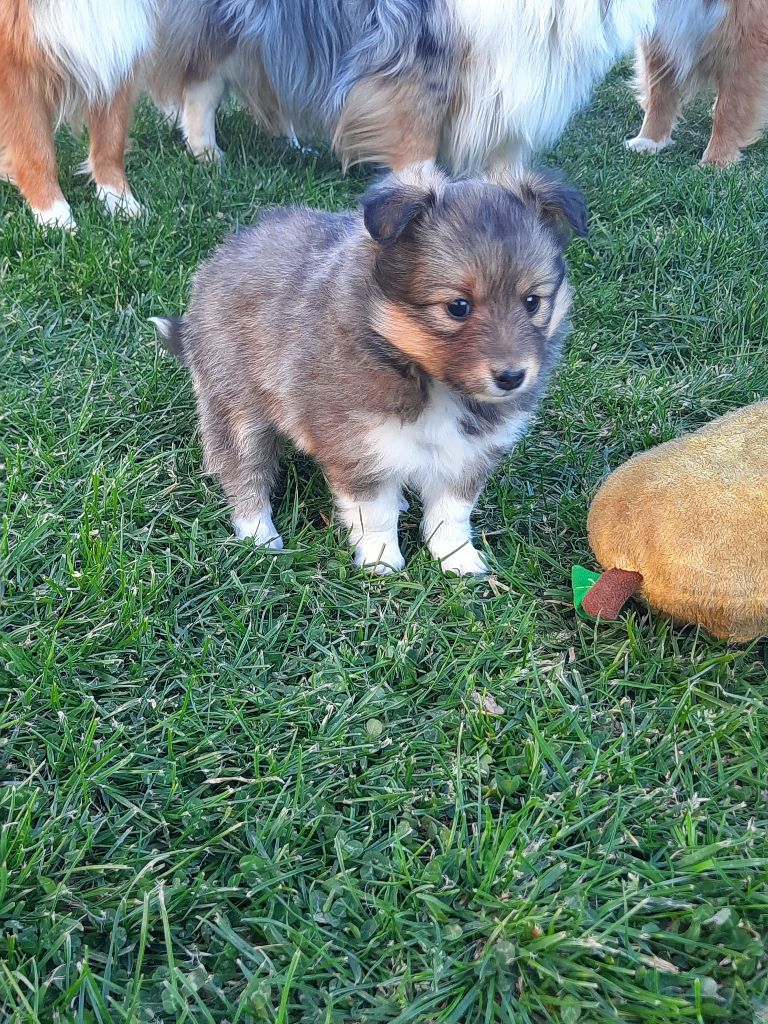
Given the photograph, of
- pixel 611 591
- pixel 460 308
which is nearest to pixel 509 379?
pixel 460 308

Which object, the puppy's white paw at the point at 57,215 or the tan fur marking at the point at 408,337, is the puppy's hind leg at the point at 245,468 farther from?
the puppy's white paw at the point at 57,215

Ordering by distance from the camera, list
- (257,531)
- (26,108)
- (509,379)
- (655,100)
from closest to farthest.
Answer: (509,379), (257,531), (26,108), (655,100)

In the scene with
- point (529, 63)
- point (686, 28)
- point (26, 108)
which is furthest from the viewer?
point (686, 28)

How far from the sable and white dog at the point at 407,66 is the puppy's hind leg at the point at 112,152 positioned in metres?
0.62

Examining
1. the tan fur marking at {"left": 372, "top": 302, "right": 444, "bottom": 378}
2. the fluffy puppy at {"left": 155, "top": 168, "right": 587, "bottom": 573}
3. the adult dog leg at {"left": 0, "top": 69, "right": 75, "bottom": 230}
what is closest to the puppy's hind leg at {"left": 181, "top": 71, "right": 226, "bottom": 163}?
the adult dog leg at {"left": 0, "top": 69, "right": 75, "bottom": 230}

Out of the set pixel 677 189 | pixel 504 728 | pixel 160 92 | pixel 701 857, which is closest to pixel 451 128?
pixel 677 189

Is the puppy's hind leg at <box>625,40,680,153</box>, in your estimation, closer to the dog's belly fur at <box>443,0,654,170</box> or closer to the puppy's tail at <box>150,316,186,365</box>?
the dog's belly fur at <box>443,0,654,170</box>

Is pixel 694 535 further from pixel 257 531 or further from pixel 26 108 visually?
pixel 26 108

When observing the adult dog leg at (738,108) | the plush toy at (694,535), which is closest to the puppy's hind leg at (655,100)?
the adult dog leg at (738,108)

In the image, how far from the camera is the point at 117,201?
15.2 ft

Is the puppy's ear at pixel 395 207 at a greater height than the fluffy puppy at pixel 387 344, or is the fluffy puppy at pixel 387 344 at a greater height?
the puppy's ear at pixel 395 207

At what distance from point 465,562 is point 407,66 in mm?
2943

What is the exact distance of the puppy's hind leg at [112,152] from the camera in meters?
4.53

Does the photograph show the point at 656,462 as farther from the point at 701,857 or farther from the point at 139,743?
the point at 139,743
